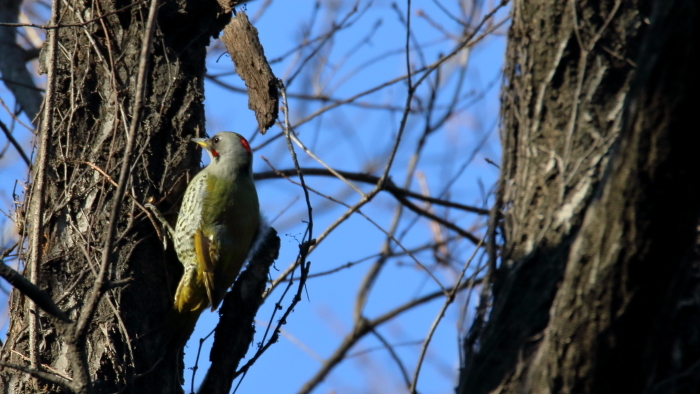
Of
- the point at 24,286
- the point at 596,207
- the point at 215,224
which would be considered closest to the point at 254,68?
the point at 215,224

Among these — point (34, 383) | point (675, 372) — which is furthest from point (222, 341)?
point (675, 372)

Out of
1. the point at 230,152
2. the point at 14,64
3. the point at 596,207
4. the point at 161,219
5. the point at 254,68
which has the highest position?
the point at 14,64

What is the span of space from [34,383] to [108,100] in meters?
1.57

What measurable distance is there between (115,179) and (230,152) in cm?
132

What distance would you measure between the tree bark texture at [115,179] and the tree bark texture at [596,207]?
1.87 meters

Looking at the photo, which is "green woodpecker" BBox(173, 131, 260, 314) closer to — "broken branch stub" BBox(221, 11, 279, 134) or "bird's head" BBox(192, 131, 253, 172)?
"bird's head" BBox(192, 131, 253, 172)

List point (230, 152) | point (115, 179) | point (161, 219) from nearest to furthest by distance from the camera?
1. point (115, 179)
2. point (161, 219)
3. point (230, 152)

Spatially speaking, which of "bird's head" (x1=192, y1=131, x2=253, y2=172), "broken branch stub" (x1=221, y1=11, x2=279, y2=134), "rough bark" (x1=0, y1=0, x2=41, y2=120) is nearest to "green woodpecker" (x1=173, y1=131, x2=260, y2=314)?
"bird's head" (x1=192, y1=131, x2=253, y2=172)

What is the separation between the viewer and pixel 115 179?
12.6ft

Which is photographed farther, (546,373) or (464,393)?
(464,393)

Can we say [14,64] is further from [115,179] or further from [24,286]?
[24,286]

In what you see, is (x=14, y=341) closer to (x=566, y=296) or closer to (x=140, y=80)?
(x=140, y=80)

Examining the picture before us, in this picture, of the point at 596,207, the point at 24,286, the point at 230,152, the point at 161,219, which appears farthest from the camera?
the point at 230,152

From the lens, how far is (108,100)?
13.1 feet
